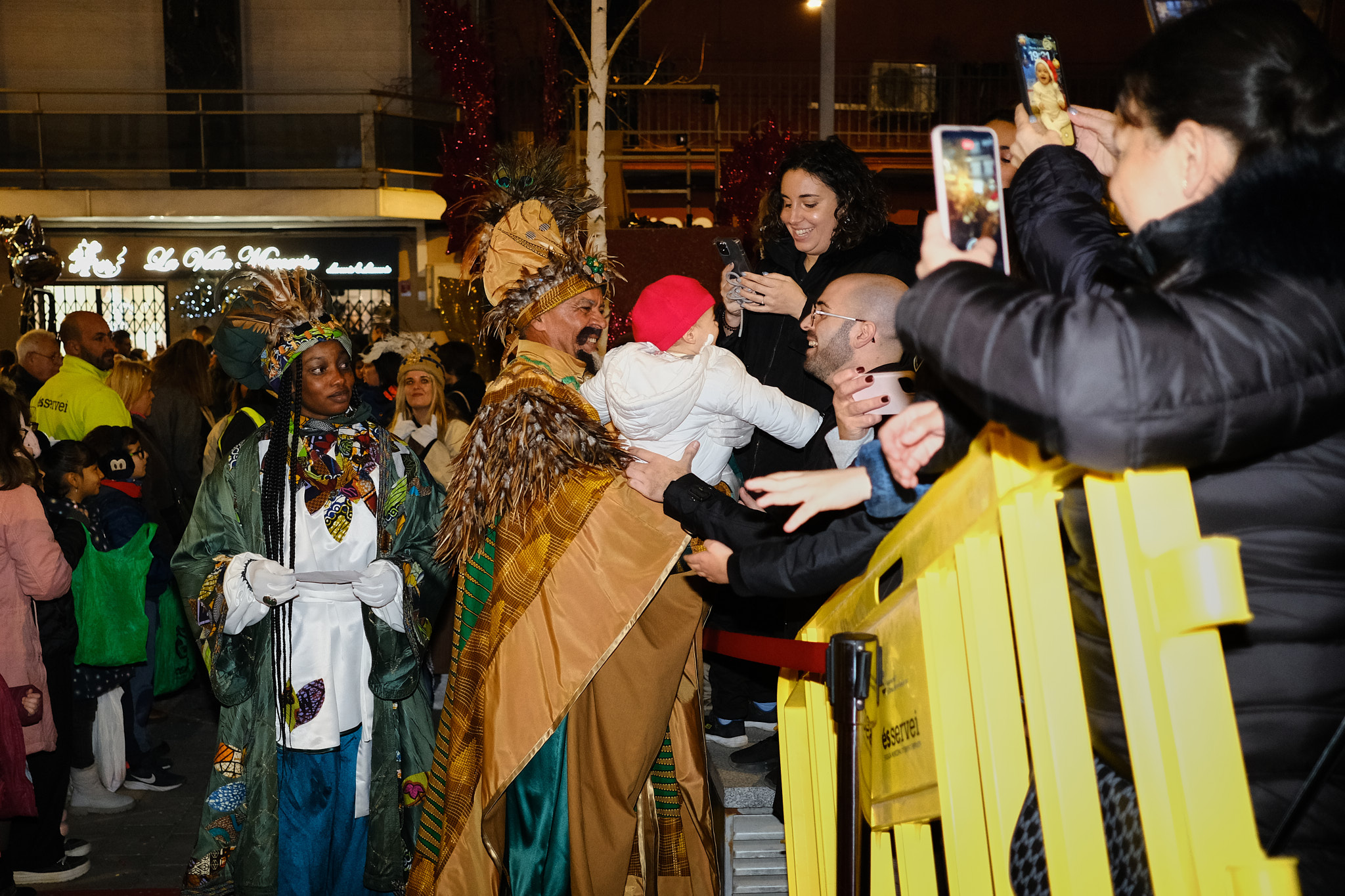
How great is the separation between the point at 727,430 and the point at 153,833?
127 inches

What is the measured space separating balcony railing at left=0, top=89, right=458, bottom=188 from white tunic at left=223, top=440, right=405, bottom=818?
13021 mm

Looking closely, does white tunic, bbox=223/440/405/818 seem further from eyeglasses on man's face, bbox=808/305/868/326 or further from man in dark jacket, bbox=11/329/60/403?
man in dark jacket, bbox=11/329/60/403

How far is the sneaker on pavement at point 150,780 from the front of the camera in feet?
16.5

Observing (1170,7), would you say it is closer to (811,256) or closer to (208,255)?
(811,256)

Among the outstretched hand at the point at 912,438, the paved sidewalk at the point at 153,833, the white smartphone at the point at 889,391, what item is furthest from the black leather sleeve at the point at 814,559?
the paved sidewalk at the point at 153,833

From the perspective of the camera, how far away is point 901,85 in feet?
46.6

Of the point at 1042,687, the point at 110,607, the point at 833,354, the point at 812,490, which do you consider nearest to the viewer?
the point at 1042,687

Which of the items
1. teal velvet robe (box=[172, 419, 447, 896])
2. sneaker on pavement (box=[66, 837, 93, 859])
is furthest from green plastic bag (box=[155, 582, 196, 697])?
teal velvet robe (box=[172, 419, 447, 896])

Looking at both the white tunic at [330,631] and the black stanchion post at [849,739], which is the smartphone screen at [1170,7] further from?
the white tunic at [330,631]

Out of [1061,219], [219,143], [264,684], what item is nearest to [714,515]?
[1061,219]

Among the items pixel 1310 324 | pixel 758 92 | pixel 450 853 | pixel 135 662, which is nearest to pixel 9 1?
pixel 758 92

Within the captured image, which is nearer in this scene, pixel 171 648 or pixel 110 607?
pixel 110 607

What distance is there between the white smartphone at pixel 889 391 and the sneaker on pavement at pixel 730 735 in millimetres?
1717

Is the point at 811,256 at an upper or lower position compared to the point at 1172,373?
upper
